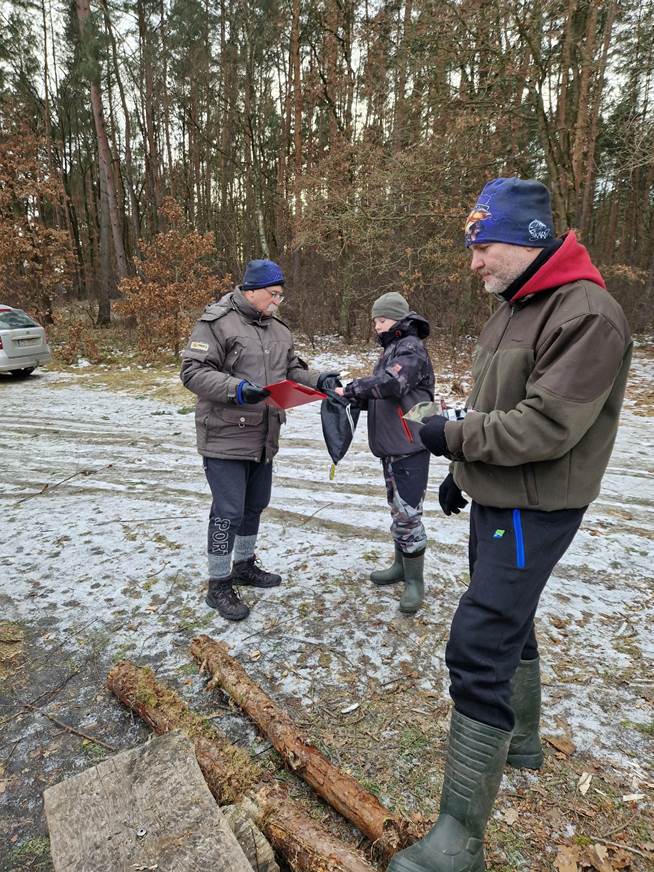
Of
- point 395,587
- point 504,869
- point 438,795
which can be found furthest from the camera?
point 395,587

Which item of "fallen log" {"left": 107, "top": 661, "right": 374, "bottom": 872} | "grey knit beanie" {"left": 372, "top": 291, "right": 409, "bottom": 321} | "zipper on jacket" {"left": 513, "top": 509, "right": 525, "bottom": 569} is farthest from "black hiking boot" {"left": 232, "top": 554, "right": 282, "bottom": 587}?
"zipper on jacket" {"left": 513, "top": 509, "right": 525, "bottom": 569}

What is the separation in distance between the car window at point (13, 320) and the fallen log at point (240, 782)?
10825 millimetres

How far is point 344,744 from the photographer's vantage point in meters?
2.52

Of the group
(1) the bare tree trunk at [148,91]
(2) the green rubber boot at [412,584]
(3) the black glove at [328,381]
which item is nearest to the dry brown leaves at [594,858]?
(2) the green rubber boot at [412,584]

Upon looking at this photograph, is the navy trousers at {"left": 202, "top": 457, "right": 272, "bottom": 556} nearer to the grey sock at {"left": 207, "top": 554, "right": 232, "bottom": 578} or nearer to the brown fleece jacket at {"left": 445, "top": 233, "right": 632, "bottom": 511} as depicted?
the grey sock at {"left": 207, "top": 554, "right": 232, "bottom": 578}

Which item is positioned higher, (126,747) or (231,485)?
(231,485)

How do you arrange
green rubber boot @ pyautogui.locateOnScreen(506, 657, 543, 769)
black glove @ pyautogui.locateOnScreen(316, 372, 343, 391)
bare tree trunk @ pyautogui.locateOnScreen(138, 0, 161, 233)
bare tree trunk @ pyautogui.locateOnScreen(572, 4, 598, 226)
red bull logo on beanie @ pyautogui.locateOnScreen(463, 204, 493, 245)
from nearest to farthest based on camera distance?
red bull logo on beanie @ pyautogui.locateOnScreen(463, 204, 493, 245), green rubber boot @ pyautogui.locateOnScreen(506, 657, 543, 769), black glove @ pyautogui.locateOnScreen(316, 372, 343, 391), bare tree trunk @ pyautogui.locateOnScreen(572, 4, 598, 226), bare tree trunk @ pyautogui.locateOnScreen(138, 0, 161, 233)

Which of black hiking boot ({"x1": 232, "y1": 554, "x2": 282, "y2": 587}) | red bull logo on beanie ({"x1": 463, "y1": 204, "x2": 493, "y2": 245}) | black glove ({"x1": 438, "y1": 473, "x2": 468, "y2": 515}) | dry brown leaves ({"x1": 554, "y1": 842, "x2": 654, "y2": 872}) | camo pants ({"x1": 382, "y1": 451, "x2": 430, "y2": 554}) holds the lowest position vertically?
dry brown leaves ({"x1": 554, "y1": 842, "x2": 654, "y2": 872})

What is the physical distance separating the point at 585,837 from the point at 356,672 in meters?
1.29

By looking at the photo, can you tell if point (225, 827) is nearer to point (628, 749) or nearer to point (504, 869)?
point (504, 869)

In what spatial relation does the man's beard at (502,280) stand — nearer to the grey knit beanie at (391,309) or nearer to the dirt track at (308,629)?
the grey knit beanie at (391,309)

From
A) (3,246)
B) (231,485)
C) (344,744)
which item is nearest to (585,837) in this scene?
(344,744)

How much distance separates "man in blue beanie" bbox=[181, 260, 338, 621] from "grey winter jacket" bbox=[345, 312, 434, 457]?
1.45 ft

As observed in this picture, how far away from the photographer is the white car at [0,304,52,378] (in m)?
11.0
